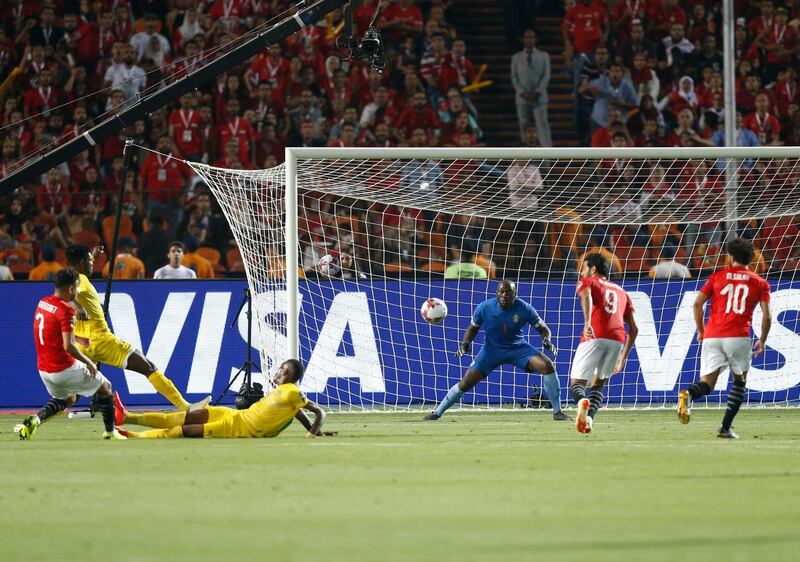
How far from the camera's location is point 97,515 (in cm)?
702

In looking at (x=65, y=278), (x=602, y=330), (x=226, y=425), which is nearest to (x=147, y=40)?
(x=65, y=278)

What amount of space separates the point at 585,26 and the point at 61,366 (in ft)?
47.3

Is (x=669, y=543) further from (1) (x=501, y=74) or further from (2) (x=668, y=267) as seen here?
(1) (x=501, y=74)

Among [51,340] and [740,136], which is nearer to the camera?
[51,340]

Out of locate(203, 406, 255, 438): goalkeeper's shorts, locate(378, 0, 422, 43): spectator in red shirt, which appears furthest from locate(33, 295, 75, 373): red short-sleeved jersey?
locate(378, 0, 422, 43): spectator in red shirt

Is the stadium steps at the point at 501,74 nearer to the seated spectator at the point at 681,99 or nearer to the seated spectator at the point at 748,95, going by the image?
the seated spectator at the point at 681,99

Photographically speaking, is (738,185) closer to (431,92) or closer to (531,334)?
(531,334)

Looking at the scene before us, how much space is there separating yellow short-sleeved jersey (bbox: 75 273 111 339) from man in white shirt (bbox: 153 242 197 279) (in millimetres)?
4583

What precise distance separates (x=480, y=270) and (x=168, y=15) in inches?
350

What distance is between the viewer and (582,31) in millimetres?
24188

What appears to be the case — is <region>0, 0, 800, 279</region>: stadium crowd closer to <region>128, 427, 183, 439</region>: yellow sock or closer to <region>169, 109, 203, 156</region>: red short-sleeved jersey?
<region>169, 109, 203, 156</region>: red short-sleeved jersey

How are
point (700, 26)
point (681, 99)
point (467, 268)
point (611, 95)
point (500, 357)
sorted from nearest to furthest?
1. point (500, 357)
2. point (467, 268)
3. point (611, 95)
4. point (681, 99)
5. point (700, 26)

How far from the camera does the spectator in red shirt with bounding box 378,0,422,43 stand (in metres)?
24.2

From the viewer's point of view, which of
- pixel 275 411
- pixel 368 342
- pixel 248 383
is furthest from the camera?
pixel 368 342
